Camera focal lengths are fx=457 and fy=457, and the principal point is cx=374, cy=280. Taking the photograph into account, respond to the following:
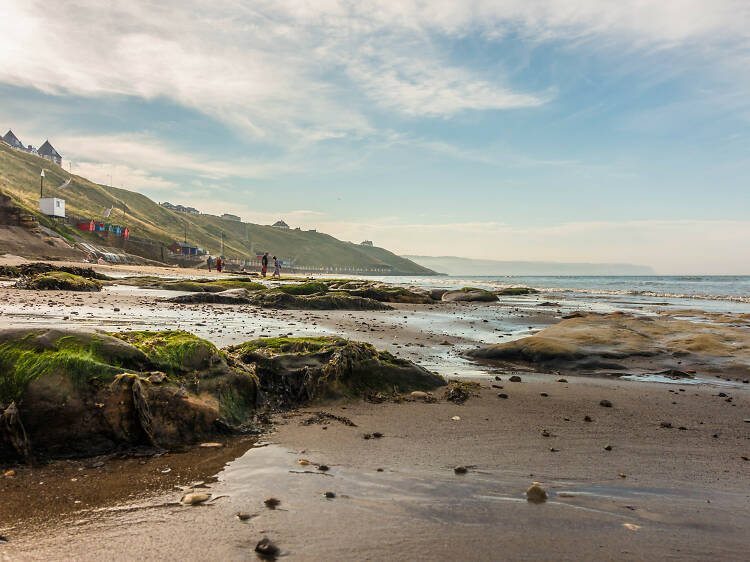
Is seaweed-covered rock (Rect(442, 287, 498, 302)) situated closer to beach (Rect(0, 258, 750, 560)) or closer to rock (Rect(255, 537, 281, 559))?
beach (Rect(0, 258, 750, 560))

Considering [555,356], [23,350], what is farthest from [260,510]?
[555,356]

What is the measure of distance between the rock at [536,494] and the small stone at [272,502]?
1883 mm

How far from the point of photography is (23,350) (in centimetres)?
446

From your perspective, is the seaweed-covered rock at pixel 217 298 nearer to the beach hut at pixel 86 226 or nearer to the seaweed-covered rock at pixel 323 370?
the seaweed-covered rock at pixel 323 370

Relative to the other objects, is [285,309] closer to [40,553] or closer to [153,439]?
[153,439]

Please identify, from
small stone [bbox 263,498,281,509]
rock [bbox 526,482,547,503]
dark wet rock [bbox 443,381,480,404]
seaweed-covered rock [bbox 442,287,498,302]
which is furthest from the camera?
seaweed-covered rock [bbox 442,287,498,302]

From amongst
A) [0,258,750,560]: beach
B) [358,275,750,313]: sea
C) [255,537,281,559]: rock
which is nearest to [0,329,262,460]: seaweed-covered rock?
[0,258,750,560]: beach

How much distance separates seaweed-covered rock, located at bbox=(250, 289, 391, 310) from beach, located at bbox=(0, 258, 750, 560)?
1388 cm

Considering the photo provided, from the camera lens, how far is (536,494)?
3537mm

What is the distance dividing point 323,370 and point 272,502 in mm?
3026

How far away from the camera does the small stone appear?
10.7ft

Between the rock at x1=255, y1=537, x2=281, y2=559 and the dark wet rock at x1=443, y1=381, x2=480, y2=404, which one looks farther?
the dark wet rock at x1=443, y1=381, x2=480, y2=404

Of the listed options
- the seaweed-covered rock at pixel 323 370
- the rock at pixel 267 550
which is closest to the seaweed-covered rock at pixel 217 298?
the seaweed-covered rock at pixel 323 370

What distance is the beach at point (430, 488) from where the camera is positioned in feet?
9.20
